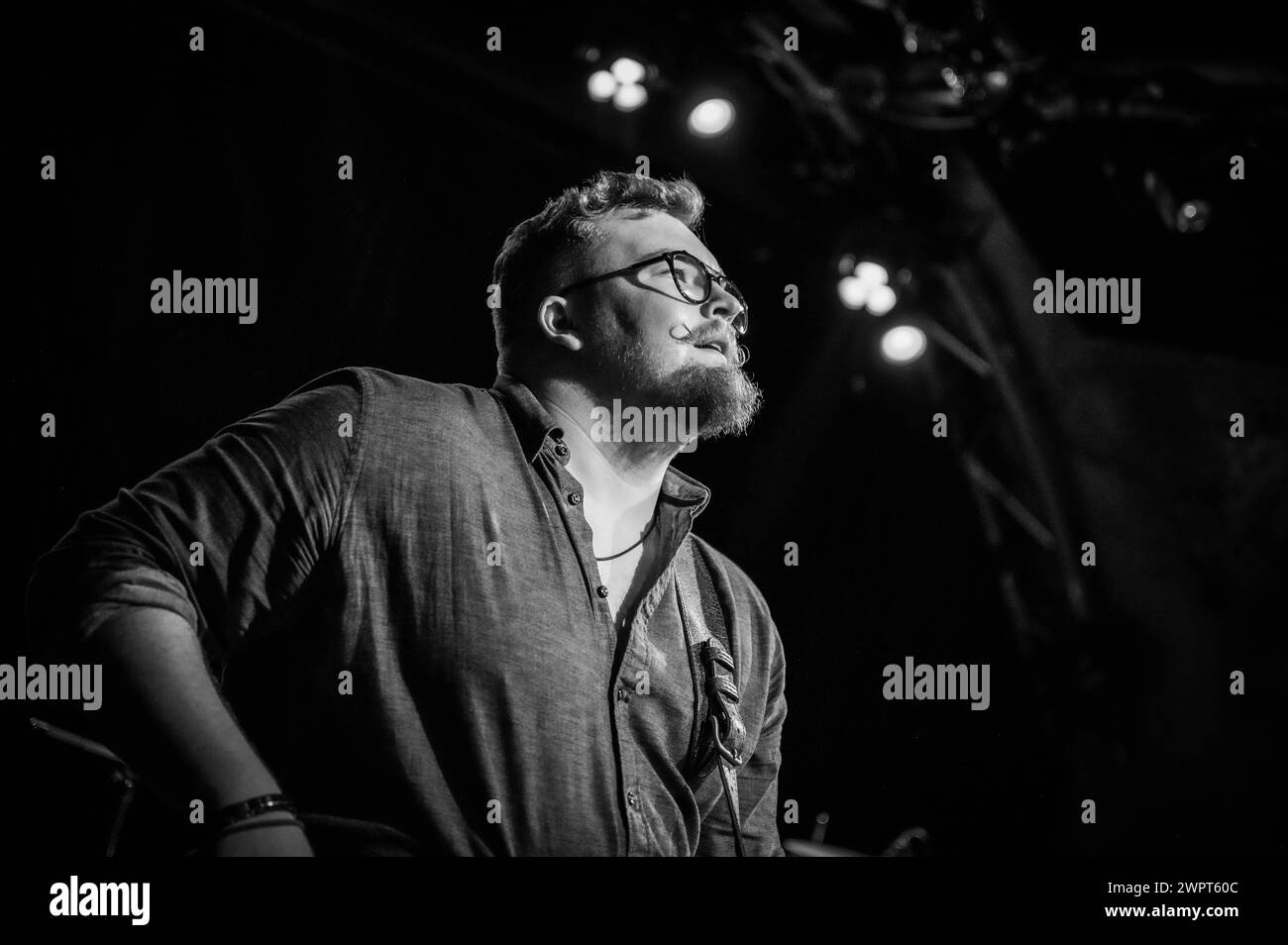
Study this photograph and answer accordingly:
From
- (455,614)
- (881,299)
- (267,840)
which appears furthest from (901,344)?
(267,840)

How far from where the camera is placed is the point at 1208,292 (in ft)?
11.0

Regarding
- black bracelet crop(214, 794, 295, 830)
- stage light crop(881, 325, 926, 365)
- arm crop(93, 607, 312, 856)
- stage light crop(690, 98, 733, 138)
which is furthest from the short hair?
black bracelet crop(214, 794, 295, 830)

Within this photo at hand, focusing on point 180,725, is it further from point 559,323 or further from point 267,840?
point 559,323

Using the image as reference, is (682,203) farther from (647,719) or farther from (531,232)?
(647,719)

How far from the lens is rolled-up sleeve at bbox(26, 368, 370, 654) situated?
199 centimetres

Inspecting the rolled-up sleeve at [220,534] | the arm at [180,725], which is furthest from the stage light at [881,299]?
the arm at [180,725]

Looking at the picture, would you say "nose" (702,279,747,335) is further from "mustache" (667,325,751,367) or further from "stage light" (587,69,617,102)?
"stage light" (587,69,617,102)

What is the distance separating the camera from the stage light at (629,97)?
9.59 feet

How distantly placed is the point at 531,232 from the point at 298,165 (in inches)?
23.8

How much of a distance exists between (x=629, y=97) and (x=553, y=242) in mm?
470

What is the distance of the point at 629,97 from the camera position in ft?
9.61

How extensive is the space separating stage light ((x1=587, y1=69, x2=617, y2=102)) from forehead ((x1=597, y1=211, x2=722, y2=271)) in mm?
364

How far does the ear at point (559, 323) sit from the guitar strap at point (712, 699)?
567 mm

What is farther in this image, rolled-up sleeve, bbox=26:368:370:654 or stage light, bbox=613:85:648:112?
stage light, bbox=613:85:648:112
